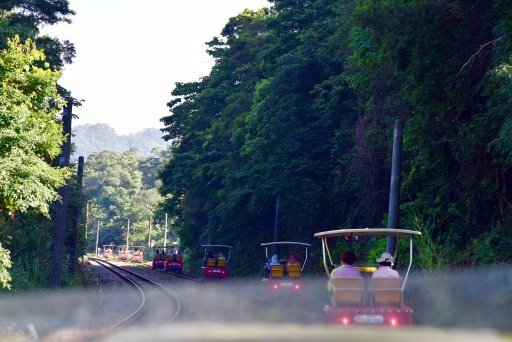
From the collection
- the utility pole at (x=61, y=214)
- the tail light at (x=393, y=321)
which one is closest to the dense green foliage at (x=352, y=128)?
the tail light at (x=393, y=321)

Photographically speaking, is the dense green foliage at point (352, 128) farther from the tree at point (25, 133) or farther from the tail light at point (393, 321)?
the tree at point (25, 133)

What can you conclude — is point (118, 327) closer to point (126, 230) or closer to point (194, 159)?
point (194, 159)

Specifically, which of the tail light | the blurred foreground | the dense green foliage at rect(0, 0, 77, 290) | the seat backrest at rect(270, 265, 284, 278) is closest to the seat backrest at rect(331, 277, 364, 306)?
the blurred foreground

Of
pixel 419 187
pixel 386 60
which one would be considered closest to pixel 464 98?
pixel 386 60

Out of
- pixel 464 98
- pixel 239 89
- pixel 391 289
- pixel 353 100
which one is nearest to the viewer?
pixel 391 289

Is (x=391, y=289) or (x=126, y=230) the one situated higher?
(x=126, y=230)

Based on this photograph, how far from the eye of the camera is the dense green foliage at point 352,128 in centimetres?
2350

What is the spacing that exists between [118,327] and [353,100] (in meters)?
23.2

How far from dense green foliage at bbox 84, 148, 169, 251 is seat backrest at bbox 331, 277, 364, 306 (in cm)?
12177

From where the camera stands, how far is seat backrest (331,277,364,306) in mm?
13852

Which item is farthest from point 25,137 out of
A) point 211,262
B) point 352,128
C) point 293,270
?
point 211,262

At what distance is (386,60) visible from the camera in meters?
25.7

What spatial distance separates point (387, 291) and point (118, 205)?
153749 mm

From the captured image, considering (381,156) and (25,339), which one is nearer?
(25,339)
